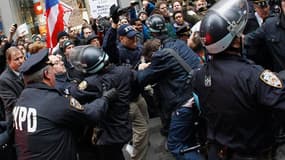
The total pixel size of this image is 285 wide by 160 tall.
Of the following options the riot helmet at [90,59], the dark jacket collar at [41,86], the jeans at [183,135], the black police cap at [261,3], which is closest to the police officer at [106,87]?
the riot helmet at [90,59]

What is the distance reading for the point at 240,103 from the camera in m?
2.78

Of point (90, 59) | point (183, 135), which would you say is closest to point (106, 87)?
point (90, 59)

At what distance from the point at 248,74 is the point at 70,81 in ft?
10.0

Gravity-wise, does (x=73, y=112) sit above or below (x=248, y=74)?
below

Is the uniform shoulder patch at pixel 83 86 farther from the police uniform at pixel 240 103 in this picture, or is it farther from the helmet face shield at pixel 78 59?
the police uniform at pixel 240 103

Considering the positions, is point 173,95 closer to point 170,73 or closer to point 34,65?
point 170,73

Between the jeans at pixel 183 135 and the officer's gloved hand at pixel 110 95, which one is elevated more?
the officer's gloved hand at pixel 110 95

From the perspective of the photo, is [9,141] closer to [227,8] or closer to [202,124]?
[202,124]

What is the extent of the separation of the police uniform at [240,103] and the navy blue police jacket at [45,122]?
113 centimetres

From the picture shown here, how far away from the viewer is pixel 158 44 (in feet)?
16.3

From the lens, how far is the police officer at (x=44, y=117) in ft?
11.1

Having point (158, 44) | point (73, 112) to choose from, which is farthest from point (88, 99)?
point (158, 44)

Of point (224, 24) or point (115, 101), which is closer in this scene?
point (224, 24)

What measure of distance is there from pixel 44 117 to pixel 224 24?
1611 millimetres
